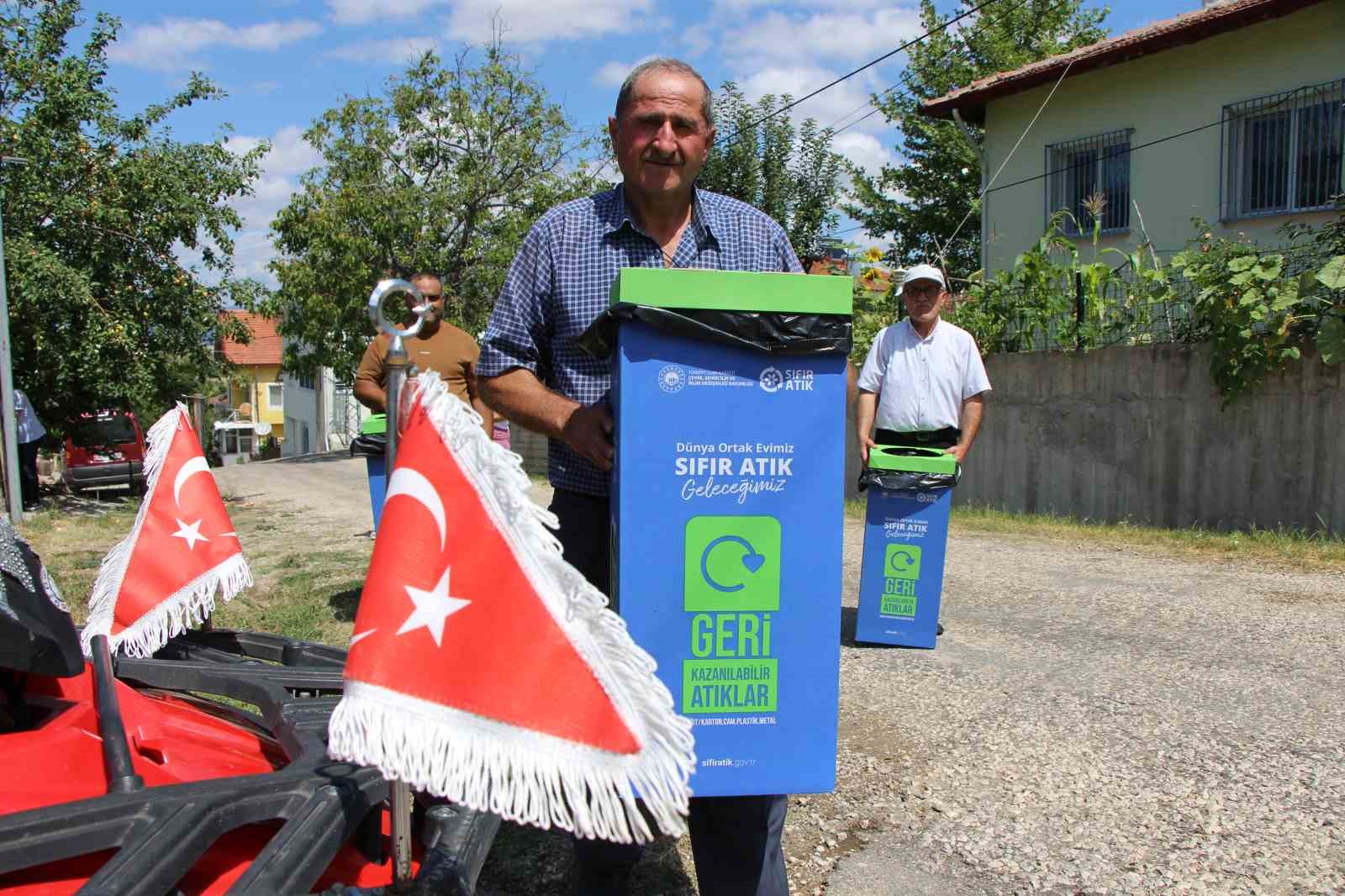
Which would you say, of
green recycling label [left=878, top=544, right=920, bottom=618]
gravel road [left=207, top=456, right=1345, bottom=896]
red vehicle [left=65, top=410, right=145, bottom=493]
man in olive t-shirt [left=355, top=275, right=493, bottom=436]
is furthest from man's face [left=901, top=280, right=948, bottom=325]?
red vehicle [left=65, top=410, right=145, bottom=493]

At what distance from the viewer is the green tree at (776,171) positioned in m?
21.8

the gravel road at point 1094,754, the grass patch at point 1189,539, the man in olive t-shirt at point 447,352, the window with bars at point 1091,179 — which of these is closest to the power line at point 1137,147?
the window with bars at point 1091,179

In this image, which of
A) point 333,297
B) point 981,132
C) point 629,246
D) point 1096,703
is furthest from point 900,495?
point 333,297

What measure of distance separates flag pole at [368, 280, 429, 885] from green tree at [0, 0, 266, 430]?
11347 mm

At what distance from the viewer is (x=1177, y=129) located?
13.1 metres

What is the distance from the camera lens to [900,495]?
17.0ft

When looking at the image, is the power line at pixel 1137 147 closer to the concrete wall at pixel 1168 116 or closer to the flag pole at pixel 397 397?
the concrete wall at pixel 1168 116

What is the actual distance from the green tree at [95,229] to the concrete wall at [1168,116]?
1053 cm

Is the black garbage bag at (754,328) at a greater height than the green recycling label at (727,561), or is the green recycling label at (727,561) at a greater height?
the black garbage bag at (754,328)

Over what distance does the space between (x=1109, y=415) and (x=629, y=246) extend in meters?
8.26

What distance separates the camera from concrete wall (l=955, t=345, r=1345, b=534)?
8156mm

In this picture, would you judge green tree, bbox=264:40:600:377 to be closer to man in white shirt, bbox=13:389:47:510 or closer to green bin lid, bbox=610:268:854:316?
man in white shirt, bbox=13:389:47:510

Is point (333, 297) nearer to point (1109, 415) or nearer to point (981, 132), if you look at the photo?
point (981, 132)

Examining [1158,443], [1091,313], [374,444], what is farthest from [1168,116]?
[374,444]
